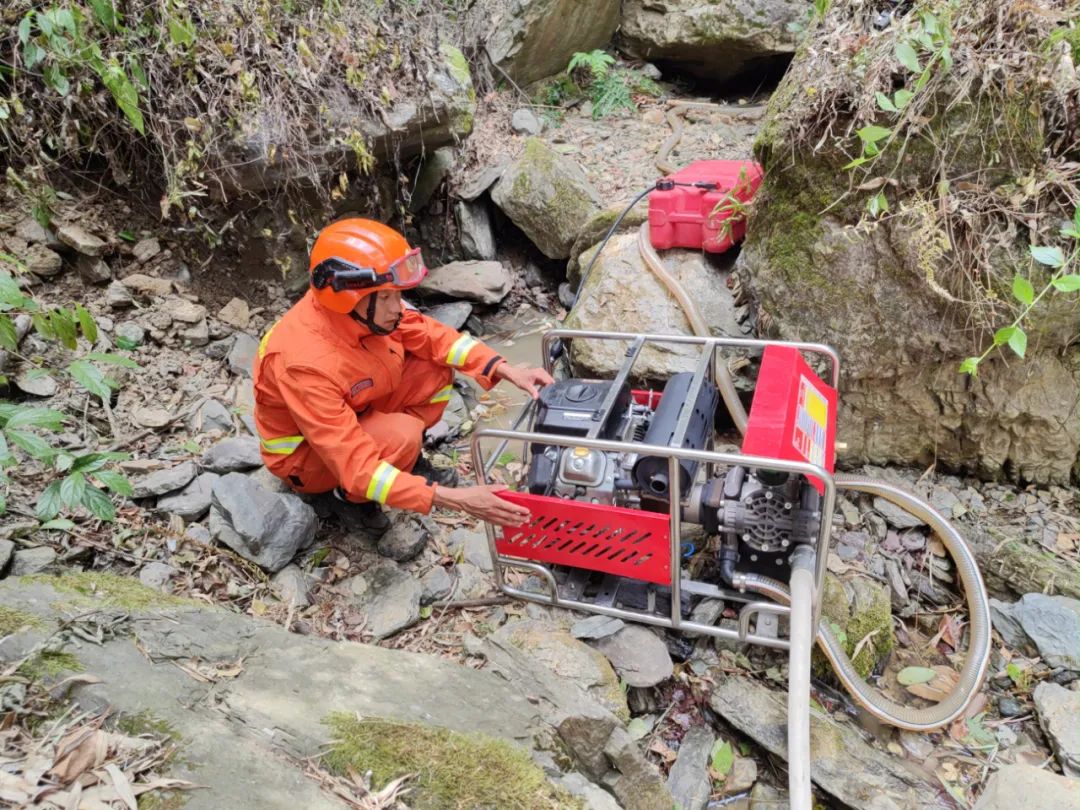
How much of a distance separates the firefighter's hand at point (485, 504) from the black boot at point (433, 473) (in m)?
0.84

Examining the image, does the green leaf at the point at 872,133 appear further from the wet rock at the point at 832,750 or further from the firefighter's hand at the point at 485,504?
the wet rock at the point at 832,750

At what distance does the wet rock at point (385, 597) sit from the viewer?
2967mm

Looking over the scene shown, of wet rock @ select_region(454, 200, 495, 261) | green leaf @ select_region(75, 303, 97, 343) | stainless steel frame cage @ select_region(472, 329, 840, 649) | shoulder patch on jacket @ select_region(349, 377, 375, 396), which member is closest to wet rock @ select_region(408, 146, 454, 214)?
wet rock @ select_region(454, 200, 495, 261)

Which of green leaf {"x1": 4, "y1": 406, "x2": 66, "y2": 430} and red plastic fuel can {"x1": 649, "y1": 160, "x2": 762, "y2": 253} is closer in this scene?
green leaf {"x1": 4, "y1": 406, "x2": 66, "y2": 430}

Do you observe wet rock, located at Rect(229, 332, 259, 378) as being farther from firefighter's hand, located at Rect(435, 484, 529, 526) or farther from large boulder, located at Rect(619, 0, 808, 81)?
large boulder, located at Rect(619, 0, 808, 81)

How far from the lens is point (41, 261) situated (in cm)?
389

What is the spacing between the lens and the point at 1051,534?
11.2ft

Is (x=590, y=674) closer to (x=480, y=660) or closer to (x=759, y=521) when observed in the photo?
(x=480, y=660)

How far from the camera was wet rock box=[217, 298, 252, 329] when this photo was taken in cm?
440

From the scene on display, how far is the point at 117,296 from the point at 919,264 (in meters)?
4.22

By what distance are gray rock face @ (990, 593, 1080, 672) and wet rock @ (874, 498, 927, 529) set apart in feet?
1.63

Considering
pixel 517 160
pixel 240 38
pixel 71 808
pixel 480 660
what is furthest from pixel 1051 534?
pixel 240 38

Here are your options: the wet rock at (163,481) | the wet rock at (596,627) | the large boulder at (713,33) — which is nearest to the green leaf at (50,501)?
the wet rock at (163,481)

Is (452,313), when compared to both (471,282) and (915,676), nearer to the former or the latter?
(471,282)
